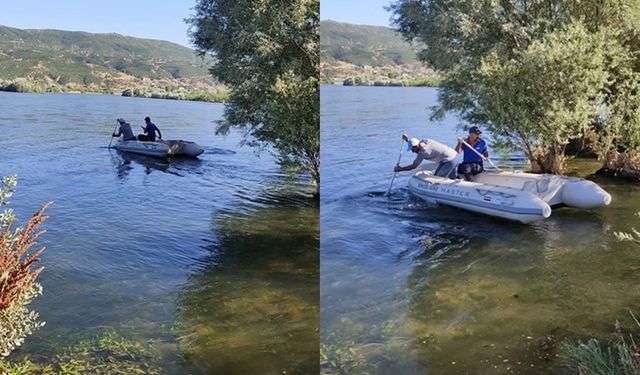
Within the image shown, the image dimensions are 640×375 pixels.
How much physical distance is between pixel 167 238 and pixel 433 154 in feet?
4.74

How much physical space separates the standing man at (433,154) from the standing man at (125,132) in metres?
1.33

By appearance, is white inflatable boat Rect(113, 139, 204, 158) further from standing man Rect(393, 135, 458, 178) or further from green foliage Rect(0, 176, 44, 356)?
standing man Rect(393, 135, 458, 178)

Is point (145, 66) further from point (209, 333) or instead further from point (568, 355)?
point (568, 355)

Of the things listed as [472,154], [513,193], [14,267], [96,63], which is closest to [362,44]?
[472,154]

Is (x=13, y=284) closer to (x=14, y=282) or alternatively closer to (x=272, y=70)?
(x=14, y=282)

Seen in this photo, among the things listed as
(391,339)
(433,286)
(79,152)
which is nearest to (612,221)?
(433,286)

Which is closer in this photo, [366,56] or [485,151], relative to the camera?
[366,56]

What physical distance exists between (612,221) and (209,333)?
2.31 metres

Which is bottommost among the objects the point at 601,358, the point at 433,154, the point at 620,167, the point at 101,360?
the point at 101,360

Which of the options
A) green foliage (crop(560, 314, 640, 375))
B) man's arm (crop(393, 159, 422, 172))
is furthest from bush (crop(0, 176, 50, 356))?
green foliage (crop(560, 314, 640, 375))

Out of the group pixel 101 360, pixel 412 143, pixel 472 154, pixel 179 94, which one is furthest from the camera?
pixel 472 154

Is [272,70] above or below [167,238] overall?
above

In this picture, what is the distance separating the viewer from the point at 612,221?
124 inches

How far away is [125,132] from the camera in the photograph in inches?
98.2
